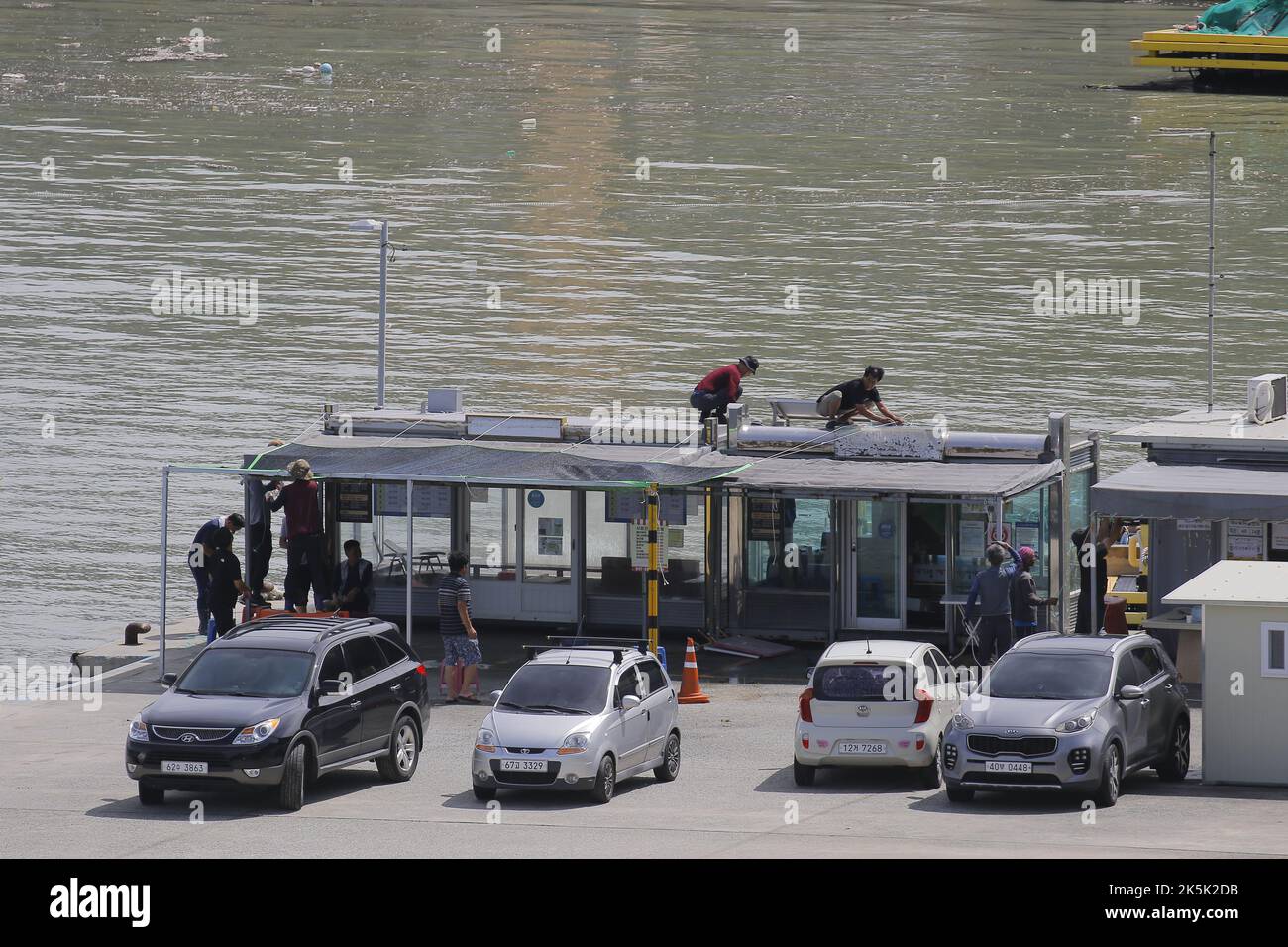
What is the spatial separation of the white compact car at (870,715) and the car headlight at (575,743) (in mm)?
1979

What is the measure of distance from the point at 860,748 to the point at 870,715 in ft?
1.01

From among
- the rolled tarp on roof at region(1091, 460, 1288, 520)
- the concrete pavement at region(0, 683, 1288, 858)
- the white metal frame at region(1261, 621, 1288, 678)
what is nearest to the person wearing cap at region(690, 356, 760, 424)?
the rolled tarp on roof at region(1091, 460, 1288, 520)

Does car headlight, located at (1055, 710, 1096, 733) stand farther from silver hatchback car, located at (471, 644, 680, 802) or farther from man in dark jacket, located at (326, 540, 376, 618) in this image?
man in dark jacket, located at (326, 540, 376, 618)

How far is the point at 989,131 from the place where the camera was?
3285 inches

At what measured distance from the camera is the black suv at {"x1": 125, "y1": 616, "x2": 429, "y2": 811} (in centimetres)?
1811

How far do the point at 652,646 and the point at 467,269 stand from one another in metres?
36.6

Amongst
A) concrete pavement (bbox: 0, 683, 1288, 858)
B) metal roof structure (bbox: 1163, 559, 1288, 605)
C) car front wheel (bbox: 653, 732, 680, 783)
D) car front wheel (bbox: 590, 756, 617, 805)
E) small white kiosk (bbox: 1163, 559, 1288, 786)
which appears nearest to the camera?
concrete pavement (bbox: 0, 683, 1288, 858)

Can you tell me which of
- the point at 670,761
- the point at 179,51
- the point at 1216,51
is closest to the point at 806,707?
the point at 670,761

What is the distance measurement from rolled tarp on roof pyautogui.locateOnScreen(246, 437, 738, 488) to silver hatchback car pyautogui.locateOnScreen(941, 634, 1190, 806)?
6.29 metres

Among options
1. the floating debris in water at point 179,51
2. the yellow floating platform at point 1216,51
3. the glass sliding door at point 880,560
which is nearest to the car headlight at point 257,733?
the glass sliding door at point 880,560

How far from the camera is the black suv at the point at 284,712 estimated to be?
18.1m

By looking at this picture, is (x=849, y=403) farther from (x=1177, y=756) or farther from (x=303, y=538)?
(x=1177, y=756)

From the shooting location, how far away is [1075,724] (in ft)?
59.5

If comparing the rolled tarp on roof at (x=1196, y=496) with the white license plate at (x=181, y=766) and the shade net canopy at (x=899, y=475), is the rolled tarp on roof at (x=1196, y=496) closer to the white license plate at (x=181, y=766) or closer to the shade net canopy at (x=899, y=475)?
the shade net canopy at (x=899, y=475)
